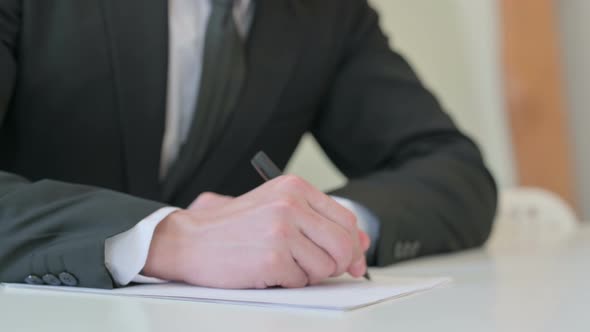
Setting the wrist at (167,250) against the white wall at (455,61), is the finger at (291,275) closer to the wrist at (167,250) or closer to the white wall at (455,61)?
the wrist at (167,250)

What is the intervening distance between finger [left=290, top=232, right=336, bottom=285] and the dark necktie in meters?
0.54

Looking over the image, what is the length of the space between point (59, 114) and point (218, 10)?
1.02 feet

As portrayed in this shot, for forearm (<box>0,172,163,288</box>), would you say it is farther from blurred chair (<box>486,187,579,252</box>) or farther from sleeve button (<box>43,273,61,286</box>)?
blurred chair (<box>486,187,579,252</box>)

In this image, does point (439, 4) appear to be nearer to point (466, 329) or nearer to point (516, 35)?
point (516, 35)

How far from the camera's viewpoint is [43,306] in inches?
27.1

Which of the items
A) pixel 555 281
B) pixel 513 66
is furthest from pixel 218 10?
pixel 513 66

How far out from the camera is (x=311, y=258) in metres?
0.80

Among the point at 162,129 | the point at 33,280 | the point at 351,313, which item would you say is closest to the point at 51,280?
the point at 33,280

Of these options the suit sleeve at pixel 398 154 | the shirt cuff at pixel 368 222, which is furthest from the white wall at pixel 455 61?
the shirt cuff at pixel 368 222

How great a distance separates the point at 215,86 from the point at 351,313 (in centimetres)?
73

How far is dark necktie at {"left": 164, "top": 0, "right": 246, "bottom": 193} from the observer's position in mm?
1300

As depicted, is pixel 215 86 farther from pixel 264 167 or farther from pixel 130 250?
pixel 130 250

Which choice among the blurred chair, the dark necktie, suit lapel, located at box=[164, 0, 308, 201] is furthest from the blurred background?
the dark necktie

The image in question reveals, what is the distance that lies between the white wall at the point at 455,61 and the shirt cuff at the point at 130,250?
72.3 inches
